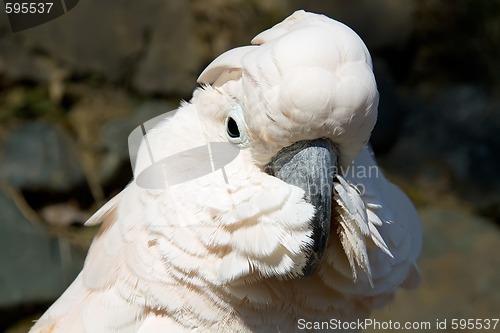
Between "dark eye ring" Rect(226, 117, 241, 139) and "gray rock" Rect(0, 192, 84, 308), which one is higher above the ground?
"dark eye ring" Rect(226, 117, 241, 139)

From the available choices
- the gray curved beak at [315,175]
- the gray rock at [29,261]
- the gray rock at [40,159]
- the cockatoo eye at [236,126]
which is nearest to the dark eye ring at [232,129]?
the cockatoo eye at [236,126]

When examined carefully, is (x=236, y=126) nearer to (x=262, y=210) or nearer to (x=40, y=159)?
(x=262, y=210)

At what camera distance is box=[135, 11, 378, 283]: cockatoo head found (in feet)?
4.85

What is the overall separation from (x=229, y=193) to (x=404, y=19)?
2.89m

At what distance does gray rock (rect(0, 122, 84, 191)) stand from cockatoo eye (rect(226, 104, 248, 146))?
88.8 inches

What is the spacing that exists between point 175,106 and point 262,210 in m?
2.50

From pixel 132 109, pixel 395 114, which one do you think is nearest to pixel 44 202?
pixel 132 109

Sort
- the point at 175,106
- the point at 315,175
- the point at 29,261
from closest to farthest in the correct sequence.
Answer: the point at 315,175
the point at 29,261
the point at 175,106

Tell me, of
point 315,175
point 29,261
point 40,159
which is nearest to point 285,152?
point 315,175

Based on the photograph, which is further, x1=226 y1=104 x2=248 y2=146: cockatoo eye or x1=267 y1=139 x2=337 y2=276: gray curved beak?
x1=226 y1=104 x2=248 y2=146: cockatoo eye

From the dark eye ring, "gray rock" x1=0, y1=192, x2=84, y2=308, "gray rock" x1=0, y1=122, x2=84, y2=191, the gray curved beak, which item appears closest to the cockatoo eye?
the dark eye ring

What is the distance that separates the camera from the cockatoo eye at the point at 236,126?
5.31ft

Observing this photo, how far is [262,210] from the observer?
1515 mm

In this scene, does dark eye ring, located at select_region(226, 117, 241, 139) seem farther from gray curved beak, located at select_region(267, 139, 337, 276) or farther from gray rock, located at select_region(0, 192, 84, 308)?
gray rock, located at select_region(0, 192, 84, 308)
